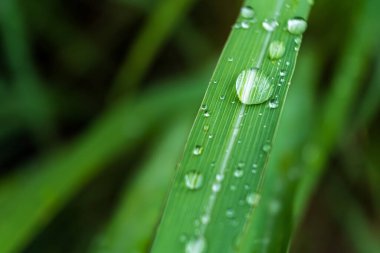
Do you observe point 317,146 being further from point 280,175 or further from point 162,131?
point 162,131

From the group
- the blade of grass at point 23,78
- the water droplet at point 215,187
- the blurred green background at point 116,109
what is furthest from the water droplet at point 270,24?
the blade of grass at point 23,78

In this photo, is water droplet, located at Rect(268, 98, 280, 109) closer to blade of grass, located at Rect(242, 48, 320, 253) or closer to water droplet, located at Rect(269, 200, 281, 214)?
blade of grass, located at Rect(242, 48, 320, 253)

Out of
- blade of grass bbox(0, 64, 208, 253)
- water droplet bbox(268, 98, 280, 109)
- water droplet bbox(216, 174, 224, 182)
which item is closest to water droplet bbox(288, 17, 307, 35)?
water droplet bbox(268, 98, 280, 109)

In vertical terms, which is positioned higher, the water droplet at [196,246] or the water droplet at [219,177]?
the water droplet at [219,177]

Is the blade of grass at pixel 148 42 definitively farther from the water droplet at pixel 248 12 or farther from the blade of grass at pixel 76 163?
the water droplet at pixel 248 12

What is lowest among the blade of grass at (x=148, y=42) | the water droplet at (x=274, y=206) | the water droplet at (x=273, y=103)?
the water droplet at (x=274, y=206)

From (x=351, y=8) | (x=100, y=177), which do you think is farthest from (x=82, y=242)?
(x=351, y=8)

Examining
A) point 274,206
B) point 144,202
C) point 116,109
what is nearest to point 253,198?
point 274,206
